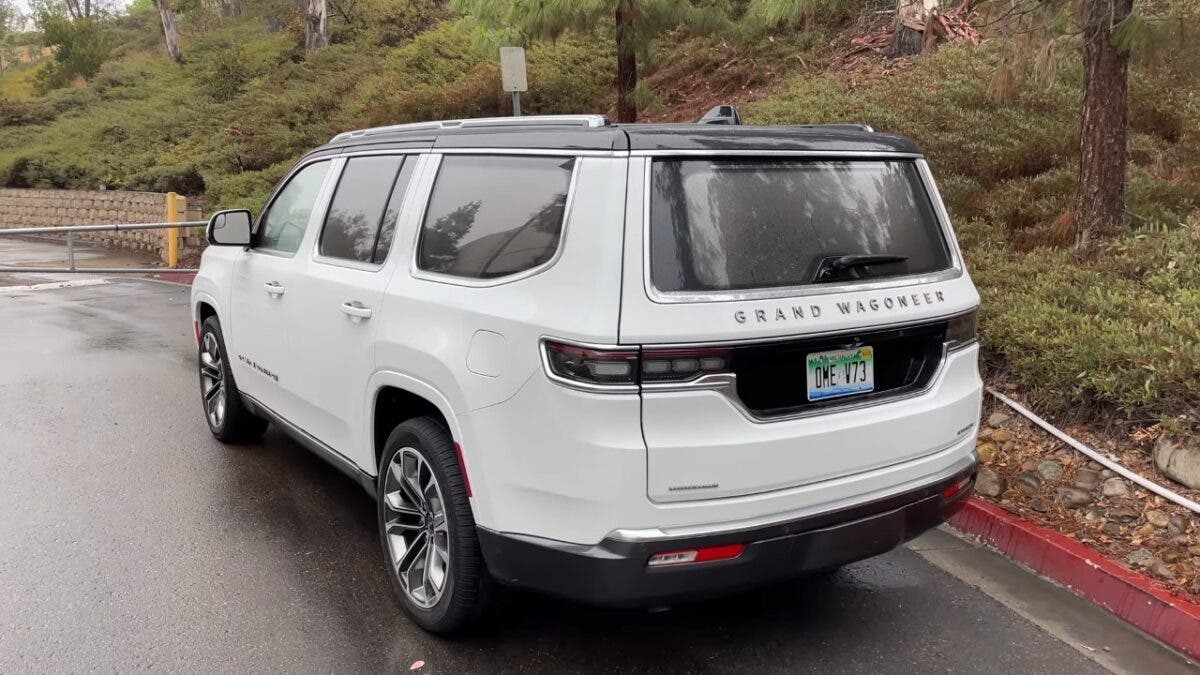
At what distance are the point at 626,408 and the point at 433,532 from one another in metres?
1.17

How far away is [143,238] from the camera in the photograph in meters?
18.8

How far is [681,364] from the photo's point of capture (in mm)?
2682

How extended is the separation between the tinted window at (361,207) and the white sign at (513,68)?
6193 mm

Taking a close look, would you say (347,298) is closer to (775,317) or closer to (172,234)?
(775,317)

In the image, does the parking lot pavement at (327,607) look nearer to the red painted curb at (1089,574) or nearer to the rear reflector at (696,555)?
the red painted curb at (1089,574)

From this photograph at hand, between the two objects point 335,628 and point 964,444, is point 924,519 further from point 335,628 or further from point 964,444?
point 335,628

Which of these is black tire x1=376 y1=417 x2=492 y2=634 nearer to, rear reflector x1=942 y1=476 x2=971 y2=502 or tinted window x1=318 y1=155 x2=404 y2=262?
tinted window x1=318 y1=155 x2=404 y2=262

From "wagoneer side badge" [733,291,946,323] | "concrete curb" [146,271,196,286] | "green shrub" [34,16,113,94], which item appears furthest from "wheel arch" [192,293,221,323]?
"green shrub" [34,16,113,94]

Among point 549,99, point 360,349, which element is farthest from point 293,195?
point 549,99

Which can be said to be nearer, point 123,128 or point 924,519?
point 924,519

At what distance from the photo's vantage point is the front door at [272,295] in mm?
4477

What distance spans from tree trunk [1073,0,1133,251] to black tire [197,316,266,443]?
5.63m

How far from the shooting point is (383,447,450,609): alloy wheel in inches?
133

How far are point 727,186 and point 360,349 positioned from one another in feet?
5.47
